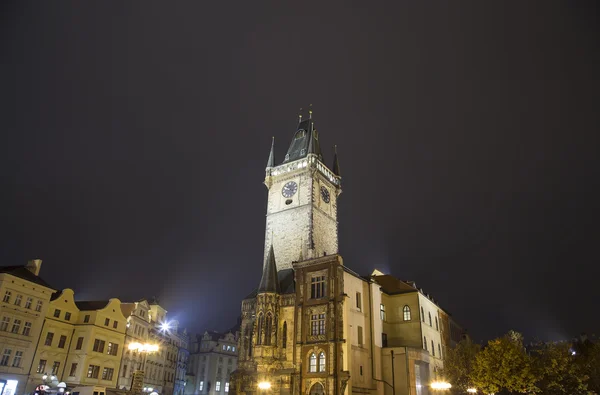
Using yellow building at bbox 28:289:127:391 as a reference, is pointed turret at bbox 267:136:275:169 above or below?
above

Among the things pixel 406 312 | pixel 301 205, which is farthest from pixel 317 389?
pixel 301 205

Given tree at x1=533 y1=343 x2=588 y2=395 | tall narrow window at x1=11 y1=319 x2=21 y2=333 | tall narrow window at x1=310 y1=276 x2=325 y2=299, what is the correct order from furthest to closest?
tall narrow window at x1=310 y1=276 x2=325 y2=299, tall narrow window at x1=11 y1=319 x2=21 y2=333, tree at x1=533 y1=343 x2=588 y2=395

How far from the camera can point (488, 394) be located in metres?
43.4

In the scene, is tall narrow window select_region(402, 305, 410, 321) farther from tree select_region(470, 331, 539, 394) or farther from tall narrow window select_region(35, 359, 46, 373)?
tall narrow window select_region(35, 359, 46, 373)

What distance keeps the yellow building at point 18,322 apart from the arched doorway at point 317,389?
91.9 ft

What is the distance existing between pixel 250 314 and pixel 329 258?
37.7 feet

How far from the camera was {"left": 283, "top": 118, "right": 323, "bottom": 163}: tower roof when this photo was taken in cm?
6444

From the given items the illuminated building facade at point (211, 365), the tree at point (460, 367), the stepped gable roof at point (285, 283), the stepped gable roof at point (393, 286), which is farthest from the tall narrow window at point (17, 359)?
the tree at point (460, 367)

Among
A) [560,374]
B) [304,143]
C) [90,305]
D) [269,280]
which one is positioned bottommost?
[560,374]

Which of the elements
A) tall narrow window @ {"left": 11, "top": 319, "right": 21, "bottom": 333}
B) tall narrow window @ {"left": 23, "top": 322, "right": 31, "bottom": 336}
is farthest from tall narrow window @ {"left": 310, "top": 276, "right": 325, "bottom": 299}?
tall narrow window @ {"left": 11, "top": 319, "right": 21, "bottom": 333}

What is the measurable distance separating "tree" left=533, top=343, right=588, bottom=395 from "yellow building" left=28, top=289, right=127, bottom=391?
46.1 m

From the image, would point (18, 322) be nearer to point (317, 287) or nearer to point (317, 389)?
point (317, 287)

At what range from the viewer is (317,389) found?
41156 mm

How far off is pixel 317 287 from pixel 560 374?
2367 cm
